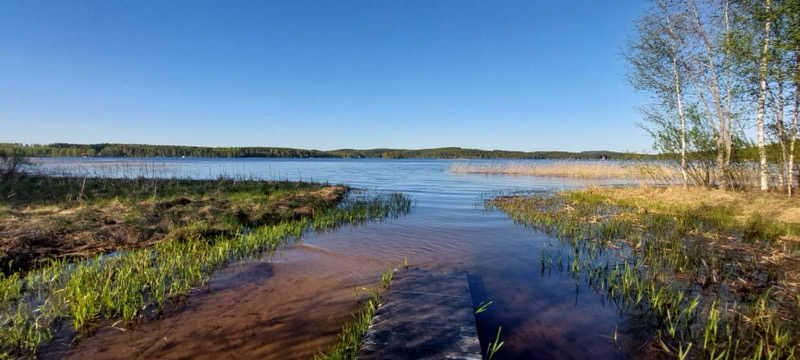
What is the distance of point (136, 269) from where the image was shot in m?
7.50

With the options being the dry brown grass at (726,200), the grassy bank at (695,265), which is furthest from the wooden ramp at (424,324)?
the dry brown grass at (726,200)

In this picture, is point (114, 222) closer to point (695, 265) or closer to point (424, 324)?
point (424, 324)

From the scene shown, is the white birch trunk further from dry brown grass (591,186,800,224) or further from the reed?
the reed

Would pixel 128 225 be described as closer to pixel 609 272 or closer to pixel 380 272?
pixel 380 272

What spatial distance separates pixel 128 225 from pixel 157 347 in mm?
8467

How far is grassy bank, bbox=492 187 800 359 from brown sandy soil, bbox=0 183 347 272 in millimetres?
11252

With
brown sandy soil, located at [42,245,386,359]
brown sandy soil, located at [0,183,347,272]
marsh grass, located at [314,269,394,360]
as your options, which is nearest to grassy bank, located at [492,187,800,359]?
marsh grass, located at [314,269,394,360]

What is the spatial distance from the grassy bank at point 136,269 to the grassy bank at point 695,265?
852 cm

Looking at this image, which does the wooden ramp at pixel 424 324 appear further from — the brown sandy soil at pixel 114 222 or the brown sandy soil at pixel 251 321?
the brown sandy soil at pixel 114 222

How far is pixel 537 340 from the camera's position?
16.8 ft

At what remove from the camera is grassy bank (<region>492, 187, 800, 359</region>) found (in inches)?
194

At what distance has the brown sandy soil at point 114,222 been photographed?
8.58 meters

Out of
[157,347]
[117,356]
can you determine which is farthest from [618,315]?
[117,356]

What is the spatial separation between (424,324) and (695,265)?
7786mm
